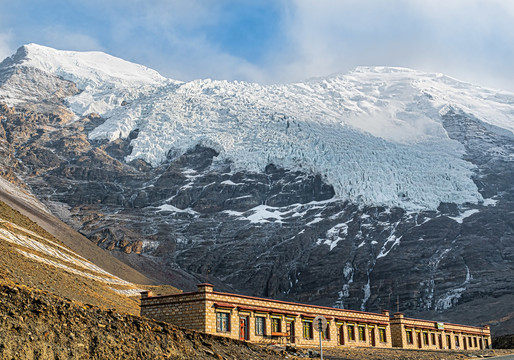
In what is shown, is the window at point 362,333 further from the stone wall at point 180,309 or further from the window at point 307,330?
the stone wall at point 180,309

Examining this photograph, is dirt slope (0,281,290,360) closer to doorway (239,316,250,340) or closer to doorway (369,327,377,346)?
doorway (239,316,250,340)

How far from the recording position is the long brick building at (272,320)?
120ft

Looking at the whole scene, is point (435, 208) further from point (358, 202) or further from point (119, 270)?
point (119, 270)

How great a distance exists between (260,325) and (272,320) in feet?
4.64

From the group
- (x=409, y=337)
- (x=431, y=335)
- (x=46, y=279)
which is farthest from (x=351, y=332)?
(x=46, y=279)

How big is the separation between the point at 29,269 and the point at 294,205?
426ft

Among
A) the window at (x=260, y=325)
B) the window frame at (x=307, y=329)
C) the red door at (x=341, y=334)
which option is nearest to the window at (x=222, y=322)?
the window at (x=260, y=325)

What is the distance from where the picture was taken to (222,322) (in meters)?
37.3

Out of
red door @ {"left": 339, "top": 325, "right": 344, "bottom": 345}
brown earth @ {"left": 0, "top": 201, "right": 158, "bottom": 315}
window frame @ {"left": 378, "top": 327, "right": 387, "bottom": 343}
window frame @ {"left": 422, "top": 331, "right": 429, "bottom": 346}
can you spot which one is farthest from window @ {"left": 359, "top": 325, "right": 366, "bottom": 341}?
brown earth @ {"left": 0, "top": 201, "right": 158, "bottom": 315}

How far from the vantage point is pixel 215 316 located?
120 ft

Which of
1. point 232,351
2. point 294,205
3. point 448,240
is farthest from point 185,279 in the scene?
point 232,351

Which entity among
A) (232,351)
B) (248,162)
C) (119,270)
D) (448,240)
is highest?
(248,162)

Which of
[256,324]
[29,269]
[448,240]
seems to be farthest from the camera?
[448,240]

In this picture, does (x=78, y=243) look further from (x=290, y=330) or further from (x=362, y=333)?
(x=290, y=330)
